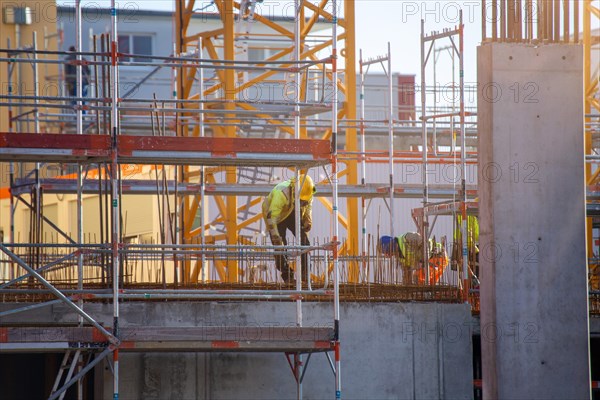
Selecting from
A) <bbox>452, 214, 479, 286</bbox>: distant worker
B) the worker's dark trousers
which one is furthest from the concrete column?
the worker's dark trousers

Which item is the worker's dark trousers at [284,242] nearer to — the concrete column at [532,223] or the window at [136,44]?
the concrete column at [532,223]

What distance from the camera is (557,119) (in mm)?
12953

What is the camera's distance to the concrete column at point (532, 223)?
12.7 meters

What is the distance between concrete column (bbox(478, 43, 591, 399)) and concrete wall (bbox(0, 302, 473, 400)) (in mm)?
1926

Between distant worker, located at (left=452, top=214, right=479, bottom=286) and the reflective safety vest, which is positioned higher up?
the reflective safety vest

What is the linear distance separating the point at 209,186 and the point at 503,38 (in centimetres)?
805

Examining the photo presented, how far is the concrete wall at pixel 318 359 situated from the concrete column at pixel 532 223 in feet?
6.32

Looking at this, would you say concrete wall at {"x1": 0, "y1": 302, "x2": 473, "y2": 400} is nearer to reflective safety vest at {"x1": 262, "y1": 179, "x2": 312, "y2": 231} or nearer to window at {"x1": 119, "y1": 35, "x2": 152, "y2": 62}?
reflective safety vest at {"x1": 262, "y1": 179, "x2": 312, "y2": 231}

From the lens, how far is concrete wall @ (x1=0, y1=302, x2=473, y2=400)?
14.1 meters

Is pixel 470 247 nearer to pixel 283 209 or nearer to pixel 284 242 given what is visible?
pixel 284 242

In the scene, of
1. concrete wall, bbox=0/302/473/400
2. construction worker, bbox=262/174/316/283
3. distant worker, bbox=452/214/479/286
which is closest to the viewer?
concrete wall, bbox=0/302/473/400

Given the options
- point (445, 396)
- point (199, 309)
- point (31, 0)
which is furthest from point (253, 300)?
point (31, 0)

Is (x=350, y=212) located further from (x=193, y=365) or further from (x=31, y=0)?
(x=31, y=0)

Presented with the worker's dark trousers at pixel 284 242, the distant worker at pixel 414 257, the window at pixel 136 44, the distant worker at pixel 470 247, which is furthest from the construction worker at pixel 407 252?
the window at pixel 136 44
